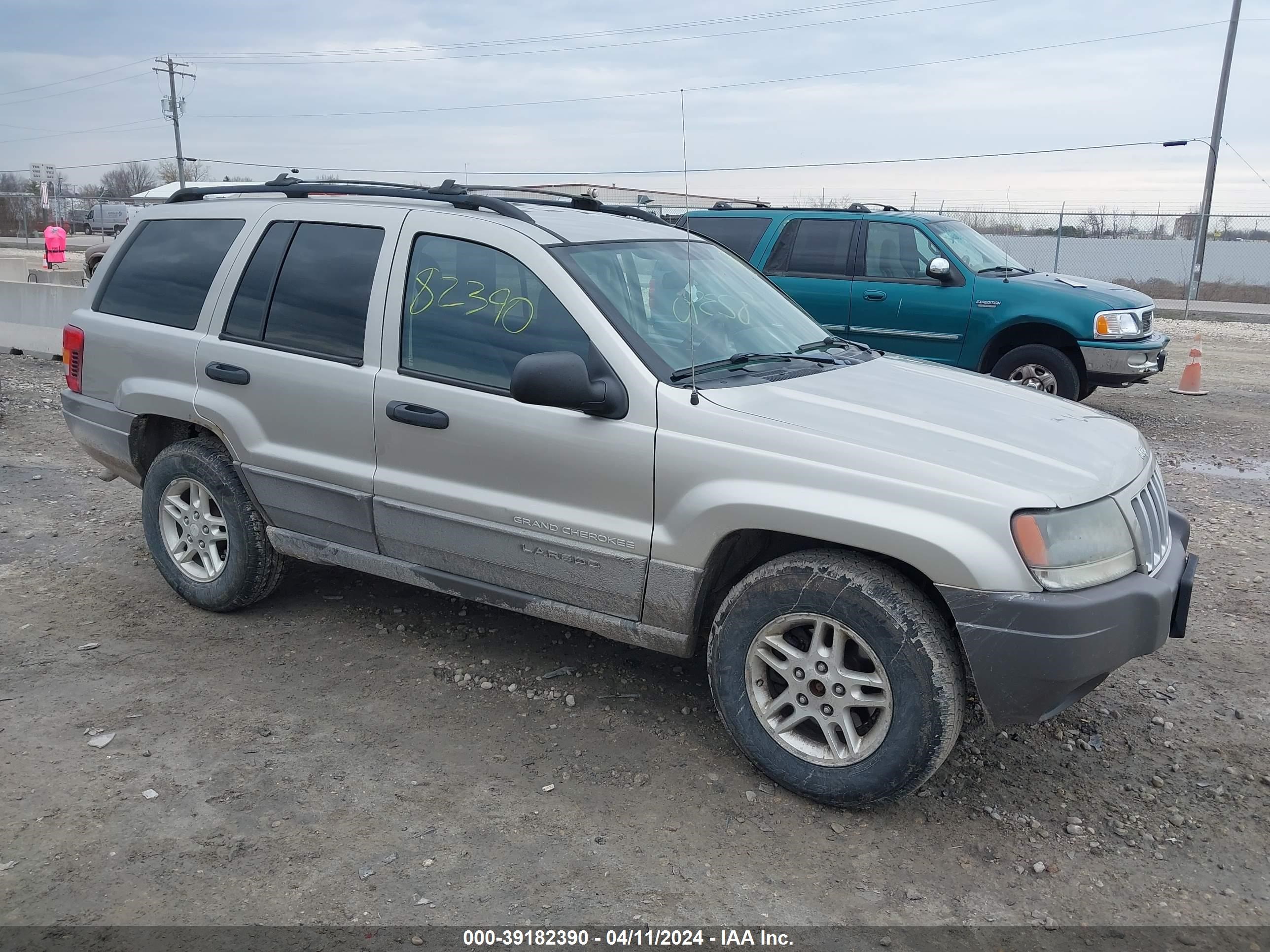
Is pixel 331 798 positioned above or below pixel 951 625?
below

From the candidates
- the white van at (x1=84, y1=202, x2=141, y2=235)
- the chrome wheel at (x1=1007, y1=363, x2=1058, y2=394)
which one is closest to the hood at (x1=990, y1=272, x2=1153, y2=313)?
the chrome wheel at (x1=1007, y1=363, x2=1058, y2=394)

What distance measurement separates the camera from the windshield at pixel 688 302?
3.73 m

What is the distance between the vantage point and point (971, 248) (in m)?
9.73

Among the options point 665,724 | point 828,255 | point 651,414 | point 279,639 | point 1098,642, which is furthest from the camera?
point 828,255

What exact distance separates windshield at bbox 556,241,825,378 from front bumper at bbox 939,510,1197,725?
135 centimetres

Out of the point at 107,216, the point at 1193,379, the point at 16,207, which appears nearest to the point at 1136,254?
the point at 1193,379

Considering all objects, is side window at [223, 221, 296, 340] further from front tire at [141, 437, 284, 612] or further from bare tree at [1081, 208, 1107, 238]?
bare tree at [1081, 208, 1107, 238]

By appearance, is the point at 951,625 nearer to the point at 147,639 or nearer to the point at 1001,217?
the point at 147,639

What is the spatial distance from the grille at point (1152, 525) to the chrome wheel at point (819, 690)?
3.09ft

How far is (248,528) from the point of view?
456 cm

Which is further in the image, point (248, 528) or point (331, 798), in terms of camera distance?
point (248, 528)

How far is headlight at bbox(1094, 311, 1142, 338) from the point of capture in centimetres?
903

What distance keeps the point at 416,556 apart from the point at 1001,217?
2611 cm

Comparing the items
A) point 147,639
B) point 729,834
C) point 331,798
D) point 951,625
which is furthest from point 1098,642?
point 147,639
